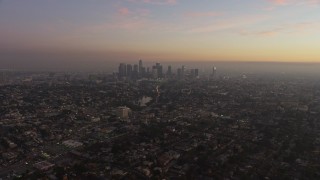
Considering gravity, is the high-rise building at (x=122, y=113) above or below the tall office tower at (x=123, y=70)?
below

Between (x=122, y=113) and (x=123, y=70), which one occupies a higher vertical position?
(x=123, y=70)

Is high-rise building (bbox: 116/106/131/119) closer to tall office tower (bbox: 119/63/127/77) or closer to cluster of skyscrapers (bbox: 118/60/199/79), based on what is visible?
cluster of skyscrapers (bbox: 118/60/199/79)

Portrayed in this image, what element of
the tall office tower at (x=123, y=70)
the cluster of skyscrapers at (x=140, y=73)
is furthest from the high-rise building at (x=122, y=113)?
the tall office tower at (x=123, y=70)

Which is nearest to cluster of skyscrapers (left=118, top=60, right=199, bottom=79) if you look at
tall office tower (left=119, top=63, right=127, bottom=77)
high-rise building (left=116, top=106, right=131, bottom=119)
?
tall office tower (left=119, top=63, right=127, bottom=77)

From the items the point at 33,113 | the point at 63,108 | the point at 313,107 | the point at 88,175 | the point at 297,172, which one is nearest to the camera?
the point at 88,175

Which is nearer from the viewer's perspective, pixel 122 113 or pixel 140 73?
pixel 122 113

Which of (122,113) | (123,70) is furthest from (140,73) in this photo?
(122,113)

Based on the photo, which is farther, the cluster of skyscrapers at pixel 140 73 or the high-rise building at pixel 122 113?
the cluster of skyscrapers at pixel 140 73

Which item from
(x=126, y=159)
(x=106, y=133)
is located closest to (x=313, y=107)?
(x=106, y=133)

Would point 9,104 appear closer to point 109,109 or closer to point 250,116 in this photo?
Answer: point 109,109

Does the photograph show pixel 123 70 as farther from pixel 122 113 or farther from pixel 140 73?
pixel 122 113

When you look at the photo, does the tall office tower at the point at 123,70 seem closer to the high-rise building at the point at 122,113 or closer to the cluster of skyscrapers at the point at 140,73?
the cluster of skyscrapers at the point at 140,73
